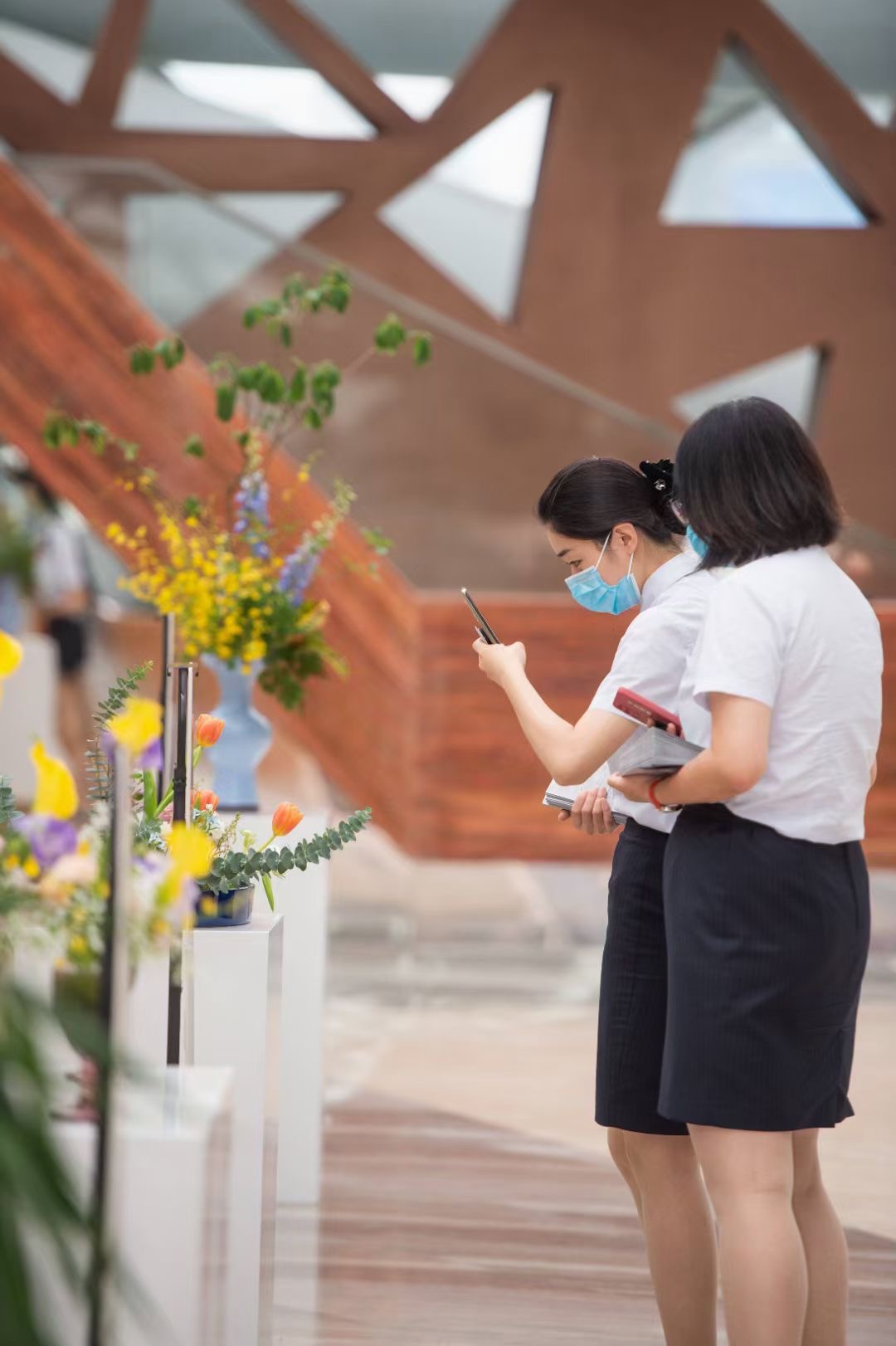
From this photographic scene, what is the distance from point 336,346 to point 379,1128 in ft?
9.17

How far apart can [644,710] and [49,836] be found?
77 centimetres

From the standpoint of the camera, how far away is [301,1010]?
3217 millimetres

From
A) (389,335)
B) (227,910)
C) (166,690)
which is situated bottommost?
(227,910)

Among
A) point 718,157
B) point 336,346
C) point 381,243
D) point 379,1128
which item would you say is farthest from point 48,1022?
point 718,157

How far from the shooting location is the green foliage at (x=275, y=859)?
2.12 m

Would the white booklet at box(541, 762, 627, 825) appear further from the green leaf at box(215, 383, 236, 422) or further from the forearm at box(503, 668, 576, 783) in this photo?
the green leaf at box(215, 383, 236, 422)

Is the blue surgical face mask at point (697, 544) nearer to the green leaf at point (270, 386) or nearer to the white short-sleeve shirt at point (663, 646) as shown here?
the white short-sleeve shirt at point (663, 646)

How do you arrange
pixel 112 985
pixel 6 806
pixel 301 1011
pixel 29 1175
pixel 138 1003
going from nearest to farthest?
pixel 29 1175 → pixel 112 985 → pixel 138 1003 → pixel 6 806 → pixel 301 1011

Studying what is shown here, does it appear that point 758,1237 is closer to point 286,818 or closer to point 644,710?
point 644,710

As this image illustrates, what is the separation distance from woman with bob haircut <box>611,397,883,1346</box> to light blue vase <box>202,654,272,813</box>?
1.79 metres

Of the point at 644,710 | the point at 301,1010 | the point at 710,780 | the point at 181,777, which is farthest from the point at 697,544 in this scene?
the point at 301,1010

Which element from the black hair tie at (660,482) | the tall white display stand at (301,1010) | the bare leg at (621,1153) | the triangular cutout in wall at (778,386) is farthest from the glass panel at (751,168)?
the bare leg at (621,1153)

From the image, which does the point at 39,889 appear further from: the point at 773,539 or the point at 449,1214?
the point at 449,1214

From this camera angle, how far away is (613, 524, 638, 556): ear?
2129 millimetres
